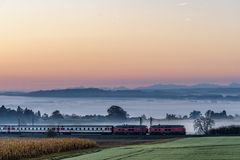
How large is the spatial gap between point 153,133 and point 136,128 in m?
2.55

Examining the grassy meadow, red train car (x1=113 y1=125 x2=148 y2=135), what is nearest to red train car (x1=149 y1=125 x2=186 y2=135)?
red train car (x1=113 y1=125 x2=148 y2=135)

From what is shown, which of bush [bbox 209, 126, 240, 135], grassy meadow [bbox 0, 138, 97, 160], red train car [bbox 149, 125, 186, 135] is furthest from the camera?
red train car [bbox 149, 125, 186, 135]

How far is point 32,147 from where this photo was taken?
1938 inches

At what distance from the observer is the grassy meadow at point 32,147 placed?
45.7m

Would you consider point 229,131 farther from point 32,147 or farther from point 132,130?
point 32,147

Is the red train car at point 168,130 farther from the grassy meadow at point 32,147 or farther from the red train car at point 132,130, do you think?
the grassy meadow at point 32,147

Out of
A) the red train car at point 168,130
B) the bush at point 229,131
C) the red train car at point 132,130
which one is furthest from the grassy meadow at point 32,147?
the red train car at point 132,130

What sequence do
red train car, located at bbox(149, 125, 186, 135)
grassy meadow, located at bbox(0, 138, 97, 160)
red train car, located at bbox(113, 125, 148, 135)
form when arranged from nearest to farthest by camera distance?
grassy meadow, located at bbox(0, 138, 97, 160)
red train car, located at bbox(149, 125, 186, 135)
red train car, located at bbox(113, 125, 148, 135)

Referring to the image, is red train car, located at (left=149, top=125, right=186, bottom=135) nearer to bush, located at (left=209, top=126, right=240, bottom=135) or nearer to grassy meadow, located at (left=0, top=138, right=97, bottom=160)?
bush, located at (left=209, top=126, right=240, bottom=135)

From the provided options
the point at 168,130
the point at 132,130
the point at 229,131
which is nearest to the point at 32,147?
the point at 229,131

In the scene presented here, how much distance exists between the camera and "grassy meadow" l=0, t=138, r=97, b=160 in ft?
150

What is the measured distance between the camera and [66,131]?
95688 millimetres

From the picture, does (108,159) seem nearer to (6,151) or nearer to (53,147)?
(6,151)

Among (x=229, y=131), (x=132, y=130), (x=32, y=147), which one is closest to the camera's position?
(x=32, y=147)
